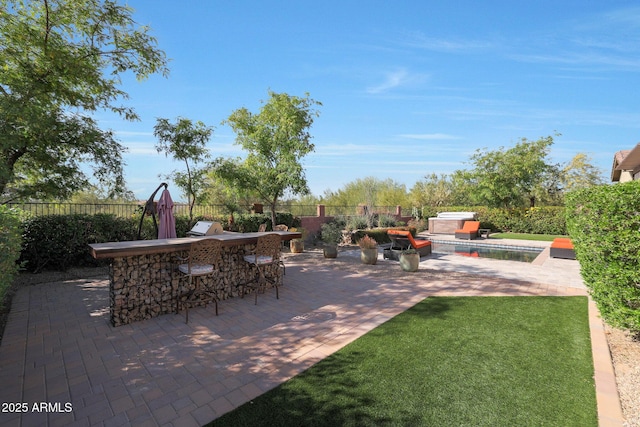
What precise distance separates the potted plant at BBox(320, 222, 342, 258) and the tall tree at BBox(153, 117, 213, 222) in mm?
5216

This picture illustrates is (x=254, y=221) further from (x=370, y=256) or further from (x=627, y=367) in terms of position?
(x=627, y=367)

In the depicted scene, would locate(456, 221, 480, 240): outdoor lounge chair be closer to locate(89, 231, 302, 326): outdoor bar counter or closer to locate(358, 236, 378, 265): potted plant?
locate(358, 236, 378, 265): potted plant

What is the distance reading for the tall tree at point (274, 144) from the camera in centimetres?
1141

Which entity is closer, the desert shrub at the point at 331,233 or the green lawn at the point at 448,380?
the green lawn at the point at 448,380

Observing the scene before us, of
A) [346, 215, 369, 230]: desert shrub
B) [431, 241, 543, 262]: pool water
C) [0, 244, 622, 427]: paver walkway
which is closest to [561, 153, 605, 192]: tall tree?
[431, 241, 543, 262]: pool water

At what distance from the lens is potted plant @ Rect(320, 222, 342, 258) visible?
10.1 meters

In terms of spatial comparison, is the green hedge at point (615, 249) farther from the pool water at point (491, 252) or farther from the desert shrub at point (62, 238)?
the desert shrub at point (62, 238)

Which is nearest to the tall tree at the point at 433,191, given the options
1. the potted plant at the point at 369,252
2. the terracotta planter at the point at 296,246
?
the terracotta planter at the point at 296,246

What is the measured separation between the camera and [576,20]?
299 inches

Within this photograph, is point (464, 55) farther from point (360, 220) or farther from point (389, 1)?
A: point (360, 220)

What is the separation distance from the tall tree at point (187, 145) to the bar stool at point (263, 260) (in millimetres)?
5428

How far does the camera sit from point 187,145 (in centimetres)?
955

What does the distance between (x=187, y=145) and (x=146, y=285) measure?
6191mm

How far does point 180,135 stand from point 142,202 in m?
3.44
